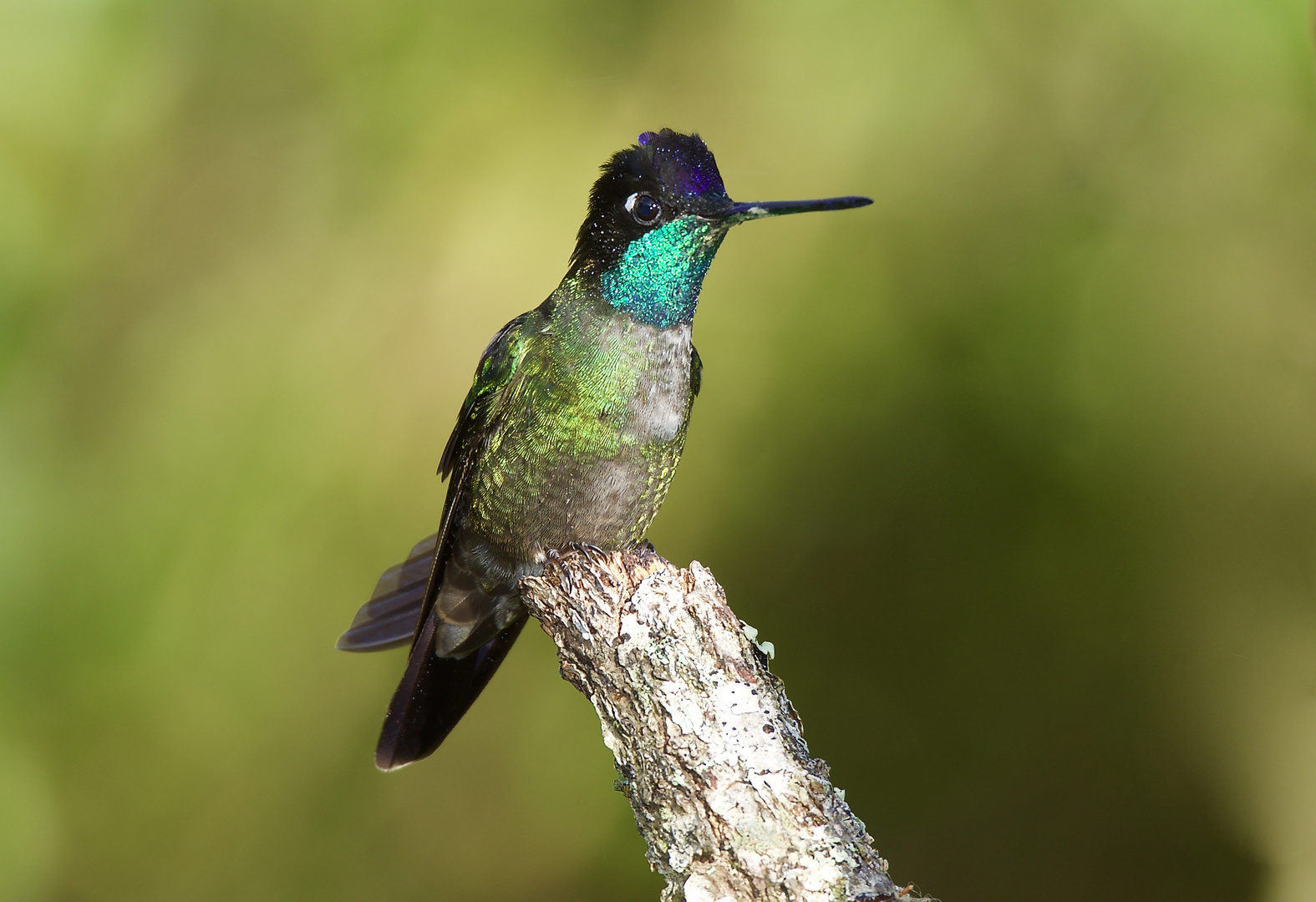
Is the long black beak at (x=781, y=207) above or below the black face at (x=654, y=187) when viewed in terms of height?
below

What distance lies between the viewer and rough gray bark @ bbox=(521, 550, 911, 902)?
62.6 inches

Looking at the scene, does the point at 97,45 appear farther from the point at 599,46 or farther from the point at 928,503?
the point at 928,503

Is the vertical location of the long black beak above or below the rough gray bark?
above

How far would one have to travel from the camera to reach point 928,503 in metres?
3.51

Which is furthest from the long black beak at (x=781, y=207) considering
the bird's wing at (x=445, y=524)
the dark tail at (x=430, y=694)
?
the dark tail at (x=430, y=694)

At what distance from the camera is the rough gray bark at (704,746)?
5.22 ft

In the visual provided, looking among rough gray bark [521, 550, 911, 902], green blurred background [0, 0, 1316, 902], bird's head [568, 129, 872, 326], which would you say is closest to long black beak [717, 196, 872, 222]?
bird's head [568, 129, 872, 326]

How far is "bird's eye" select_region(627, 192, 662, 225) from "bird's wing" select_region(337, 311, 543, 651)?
34cm

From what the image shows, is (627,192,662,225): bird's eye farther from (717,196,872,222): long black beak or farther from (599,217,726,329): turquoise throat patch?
(717,196,872,222): long black beak

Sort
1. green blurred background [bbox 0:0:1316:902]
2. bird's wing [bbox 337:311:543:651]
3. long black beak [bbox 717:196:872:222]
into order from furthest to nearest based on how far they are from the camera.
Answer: green blurred background [bbox 0:0:1316:902]
bird's wing [bbox 337:311:543:651]
long black beak [bbox 717:196:872:222]

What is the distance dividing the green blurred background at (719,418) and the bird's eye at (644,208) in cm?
140

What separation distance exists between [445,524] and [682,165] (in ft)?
3.32

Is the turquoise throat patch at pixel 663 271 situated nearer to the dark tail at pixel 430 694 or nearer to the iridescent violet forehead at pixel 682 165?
the iridescent violet forehead at pixel 682 165

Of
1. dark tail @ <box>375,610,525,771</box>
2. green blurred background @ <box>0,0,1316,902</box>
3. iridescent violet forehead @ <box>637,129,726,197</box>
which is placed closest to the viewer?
iridescent violet forehead @ <box>637,129,726,197</box>
